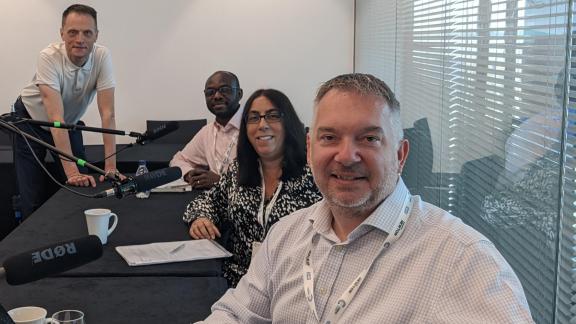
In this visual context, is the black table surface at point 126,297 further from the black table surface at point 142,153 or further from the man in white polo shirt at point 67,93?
the black table surface at point 142,153

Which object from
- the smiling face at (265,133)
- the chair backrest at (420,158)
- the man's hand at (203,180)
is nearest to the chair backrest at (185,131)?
the man's hand at (203,180)

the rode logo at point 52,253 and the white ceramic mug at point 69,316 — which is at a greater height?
the rode logo at point 52,253

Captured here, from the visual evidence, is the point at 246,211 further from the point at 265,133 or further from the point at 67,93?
the point at 67,93

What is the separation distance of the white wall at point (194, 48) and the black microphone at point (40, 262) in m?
4.92

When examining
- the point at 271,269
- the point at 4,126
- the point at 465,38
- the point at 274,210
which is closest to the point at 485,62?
the point at 465,38

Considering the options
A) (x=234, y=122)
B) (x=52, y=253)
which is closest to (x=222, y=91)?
(x=234, y=122)

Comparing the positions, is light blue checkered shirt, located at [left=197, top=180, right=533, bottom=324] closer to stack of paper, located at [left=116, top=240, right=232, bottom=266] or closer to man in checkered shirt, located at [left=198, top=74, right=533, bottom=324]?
man in checkered shirt, located at [left=198, top=74, right=533, bottom=324]

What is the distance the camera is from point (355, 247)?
1336mm

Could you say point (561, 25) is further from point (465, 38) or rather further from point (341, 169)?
point (465, 38)

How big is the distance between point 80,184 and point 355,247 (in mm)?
2125

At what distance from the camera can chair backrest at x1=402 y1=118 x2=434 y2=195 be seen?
3.01 m

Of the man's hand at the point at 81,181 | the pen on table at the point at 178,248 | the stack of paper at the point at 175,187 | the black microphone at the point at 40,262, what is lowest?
the stack of paper at the point at 175,187

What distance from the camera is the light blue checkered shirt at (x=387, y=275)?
3.65 feet

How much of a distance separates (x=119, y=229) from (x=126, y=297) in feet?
2.32
